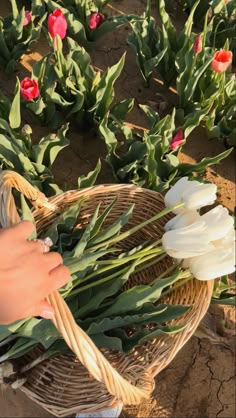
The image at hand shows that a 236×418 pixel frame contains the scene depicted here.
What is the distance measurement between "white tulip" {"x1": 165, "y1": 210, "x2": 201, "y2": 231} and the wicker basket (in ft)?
0.58

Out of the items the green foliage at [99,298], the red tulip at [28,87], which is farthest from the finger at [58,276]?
the red tulip at [28,87]

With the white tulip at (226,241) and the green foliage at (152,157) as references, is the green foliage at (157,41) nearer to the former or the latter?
the green foliage at (152,157)

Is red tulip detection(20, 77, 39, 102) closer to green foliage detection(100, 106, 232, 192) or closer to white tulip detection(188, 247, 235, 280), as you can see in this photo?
green foliage detection(100, 106, 232, 192)

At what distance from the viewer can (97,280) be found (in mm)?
1598

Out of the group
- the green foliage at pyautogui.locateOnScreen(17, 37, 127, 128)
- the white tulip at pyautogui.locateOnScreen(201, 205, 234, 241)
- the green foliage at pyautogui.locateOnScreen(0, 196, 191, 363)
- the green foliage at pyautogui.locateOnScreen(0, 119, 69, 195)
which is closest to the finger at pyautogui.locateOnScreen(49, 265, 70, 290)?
the green foliage at pyautogui.locateOnScreen(0, 196, 191, 363)

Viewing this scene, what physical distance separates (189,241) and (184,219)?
0.12 meters

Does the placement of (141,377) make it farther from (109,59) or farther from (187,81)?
(109,59)

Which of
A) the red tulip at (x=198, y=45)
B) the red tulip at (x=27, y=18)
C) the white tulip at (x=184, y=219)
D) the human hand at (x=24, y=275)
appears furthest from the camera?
the red tulip at (x=27, y=18)

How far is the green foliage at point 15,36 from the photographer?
219 centimetres

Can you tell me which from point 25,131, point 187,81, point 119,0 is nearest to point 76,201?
point 25,131

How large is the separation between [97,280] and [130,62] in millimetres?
1331

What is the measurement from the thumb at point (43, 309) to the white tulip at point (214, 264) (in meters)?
0.45

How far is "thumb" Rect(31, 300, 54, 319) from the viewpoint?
1.16 metres

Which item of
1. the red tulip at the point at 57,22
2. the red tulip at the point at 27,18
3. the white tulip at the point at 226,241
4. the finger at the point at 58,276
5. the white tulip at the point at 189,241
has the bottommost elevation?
the white tulip at the point at 226,241
